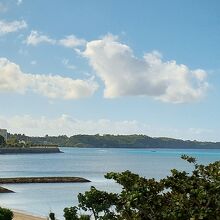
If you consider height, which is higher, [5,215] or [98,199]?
[98,199]

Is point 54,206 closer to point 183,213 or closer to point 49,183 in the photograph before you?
point 49,183

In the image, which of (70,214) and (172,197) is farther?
(70,214)

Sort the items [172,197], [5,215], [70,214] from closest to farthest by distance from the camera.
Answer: [172,197], [70,214], [5,215]

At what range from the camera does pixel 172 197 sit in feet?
48.0

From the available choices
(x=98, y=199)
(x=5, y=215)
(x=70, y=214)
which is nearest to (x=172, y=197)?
(x=98, y=199)

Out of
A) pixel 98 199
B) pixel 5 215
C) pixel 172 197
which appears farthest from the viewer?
pixel 5 215

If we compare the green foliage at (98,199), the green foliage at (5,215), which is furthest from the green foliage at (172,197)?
the green foliage at (5,215)

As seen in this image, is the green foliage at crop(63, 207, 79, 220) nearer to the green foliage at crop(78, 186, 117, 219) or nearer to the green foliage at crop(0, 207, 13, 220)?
the green foliage at crop(78, 186, 117, 219)

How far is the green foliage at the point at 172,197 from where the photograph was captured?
13938mm

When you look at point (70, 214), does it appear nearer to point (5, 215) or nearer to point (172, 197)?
point (172, 197)

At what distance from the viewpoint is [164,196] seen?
49.7ft

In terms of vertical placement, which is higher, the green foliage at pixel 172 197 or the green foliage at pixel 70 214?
the green foliage at pixel 172 197

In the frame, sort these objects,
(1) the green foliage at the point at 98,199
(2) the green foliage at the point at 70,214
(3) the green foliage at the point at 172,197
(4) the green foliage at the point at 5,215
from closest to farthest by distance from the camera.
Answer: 1. (3) the green foliage at the point at 172,197
2. (1) the green foliage at the point at 98,199
3. (2) the green foliage at the point at 70,214
4. (4) the green foliage at the point at 5,215

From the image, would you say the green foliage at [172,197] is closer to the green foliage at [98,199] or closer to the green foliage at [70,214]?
the green foliage at [98,199]
